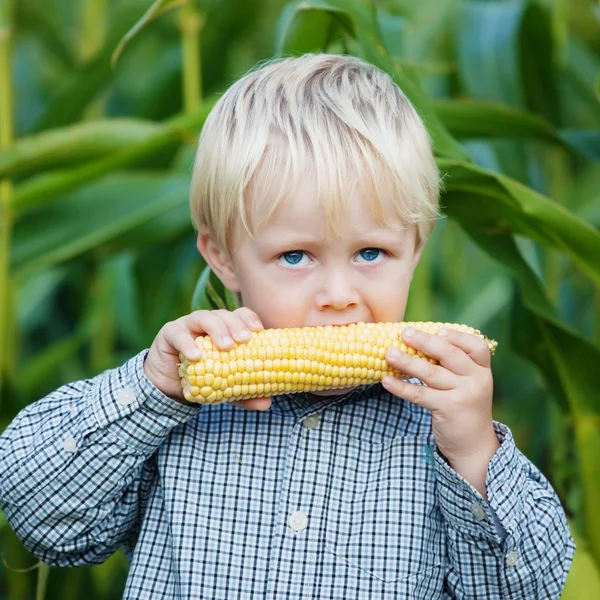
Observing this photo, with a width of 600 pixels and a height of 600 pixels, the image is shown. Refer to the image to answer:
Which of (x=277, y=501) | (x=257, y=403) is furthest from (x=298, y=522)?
(x=257, y=403)

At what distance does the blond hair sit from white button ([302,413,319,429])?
0.24m

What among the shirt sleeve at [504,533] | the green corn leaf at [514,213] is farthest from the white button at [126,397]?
the green corn leaf at [514,213]

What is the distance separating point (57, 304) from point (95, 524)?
1.99 m

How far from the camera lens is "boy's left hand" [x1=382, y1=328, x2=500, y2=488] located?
3.77 ft

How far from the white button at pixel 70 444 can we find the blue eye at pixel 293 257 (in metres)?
0.33

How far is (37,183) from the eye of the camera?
5.67ft

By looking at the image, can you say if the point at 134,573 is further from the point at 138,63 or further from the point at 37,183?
the point at 138,63

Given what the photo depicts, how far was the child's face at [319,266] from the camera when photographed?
1.16 meters

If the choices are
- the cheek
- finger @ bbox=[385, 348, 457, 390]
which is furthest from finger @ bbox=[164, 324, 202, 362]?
finger @ bbox=[385, 348, 457, 390]

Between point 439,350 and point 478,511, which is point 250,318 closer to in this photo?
point 439,350

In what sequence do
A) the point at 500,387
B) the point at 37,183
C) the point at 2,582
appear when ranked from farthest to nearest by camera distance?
the point at 500,387
the point at 2,582
the point at 37,183

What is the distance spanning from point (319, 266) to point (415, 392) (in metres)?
0.18

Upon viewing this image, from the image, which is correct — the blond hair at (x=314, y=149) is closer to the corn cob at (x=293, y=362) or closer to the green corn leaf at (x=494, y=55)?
the corn cob at (x=293, y=362)

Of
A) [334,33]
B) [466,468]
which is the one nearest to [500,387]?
[334,33]
